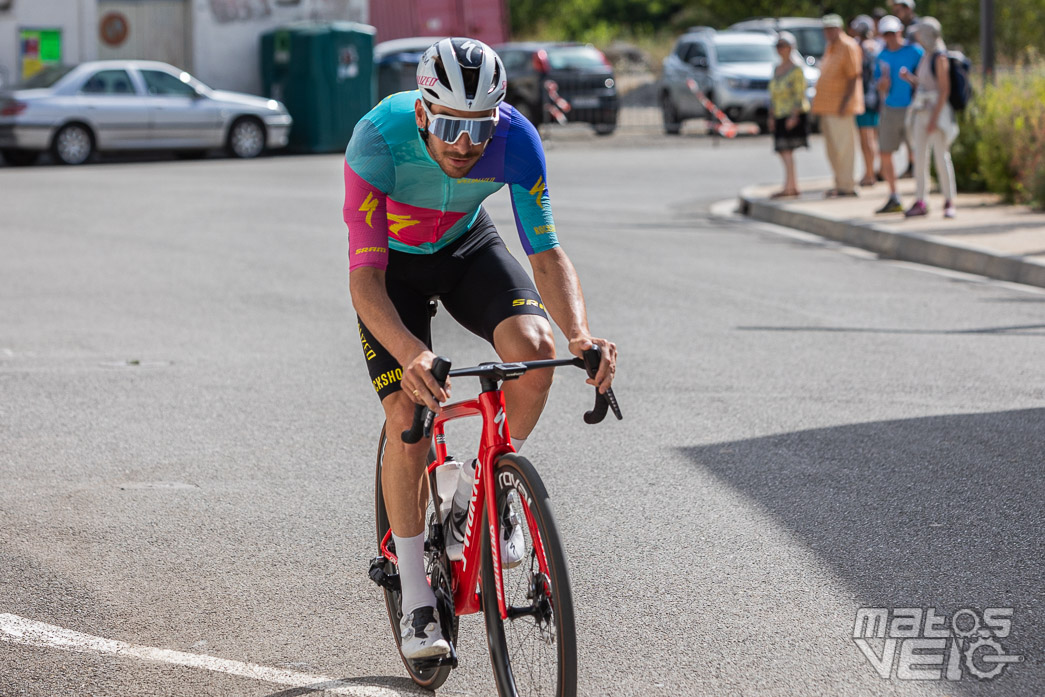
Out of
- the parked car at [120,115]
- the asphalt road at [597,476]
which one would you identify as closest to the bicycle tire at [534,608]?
the asphalt road at [597,476]

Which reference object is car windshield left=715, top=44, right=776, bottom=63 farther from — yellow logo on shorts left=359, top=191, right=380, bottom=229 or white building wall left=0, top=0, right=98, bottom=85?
yellow logo on shorts left=359, top=191, right=380, bottom=229

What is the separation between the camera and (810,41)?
1239 inches

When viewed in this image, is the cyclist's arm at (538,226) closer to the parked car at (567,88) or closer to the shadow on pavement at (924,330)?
the shadow on pavement at (924,330)

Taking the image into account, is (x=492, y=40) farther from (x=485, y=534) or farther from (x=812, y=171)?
(x=485, y=534)

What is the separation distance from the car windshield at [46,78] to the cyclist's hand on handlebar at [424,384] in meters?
21.5

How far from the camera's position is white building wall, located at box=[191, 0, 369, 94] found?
94.5 feet

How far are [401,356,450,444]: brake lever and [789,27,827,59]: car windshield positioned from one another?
2913 centimetres

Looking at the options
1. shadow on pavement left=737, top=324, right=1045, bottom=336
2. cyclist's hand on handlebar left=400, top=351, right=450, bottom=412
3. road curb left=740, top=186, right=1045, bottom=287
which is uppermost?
cyclist's hand on handlebar left=400, top=351, right=450, bottom=412

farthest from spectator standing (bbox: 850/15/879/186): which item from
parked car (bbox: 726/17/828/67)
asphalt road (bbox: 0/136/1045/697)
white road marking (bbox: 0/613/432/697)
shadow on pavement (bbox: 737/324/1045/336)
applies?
white road marking (bbox: 0/613/432/697)

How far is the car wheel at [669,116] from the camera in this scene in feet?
98.0

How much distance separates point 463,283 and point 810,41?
94.4 feet

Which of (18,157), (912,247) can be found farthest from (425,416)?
(18,157)

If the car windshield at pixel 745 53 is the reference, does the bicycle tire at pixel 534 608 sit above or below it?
below

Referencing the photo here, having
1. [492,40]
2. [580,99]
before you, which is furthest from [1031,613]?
[492,40]
